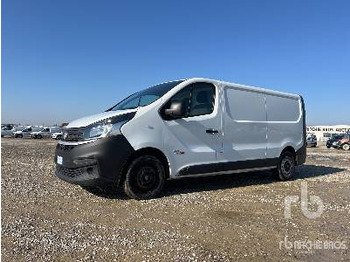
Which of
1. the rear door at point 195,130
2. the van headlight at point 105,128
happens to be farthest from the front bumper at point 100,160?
the rear door at point 195,130

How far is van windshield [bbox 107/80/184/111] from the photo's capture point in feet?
23.7

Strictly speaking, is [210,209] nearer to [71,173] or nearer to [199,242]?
[199,242]

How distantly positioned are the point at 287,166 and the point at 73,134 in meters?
5.50

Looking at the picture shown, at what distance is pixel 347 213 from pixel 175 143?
3.09 metres

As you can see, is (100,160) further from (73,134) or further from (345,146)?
(345,146)

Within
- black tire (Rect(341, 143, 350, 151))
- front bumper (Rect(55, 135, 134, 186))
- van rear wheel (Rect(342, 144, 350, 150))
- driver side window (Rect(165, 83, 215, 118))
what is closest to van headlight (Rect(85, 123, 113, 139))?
front bumper (Rect(55, 135, 134, 186))

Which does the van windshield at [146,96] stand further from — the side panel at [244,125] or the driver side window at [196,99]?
the side panel at [244,125]

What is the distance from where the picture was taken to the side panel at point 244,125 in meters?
8.06

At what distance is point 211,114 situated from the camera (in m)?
7.73

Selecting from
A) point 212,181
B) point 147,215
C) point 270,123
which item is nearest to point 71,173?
point 147,215

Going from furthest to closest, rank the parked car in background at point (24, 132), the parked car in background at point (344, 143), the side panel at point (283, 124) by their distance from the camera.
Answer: the parked car in background at point (24, 132) → the parked car in background at point (344, 143) → the side panel at point (283, 124)

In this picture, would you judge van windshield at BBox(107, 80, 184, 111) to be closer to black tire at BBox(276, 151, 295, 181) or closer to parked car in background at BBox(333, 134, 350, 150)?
black tire at BBox(276, 151, 295, 181)

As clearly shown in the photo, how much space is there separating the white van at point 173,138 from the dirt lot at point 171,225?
467mm

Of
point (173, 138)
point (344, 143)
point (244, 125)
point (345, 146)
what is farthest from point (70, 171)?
point (344, 143)
